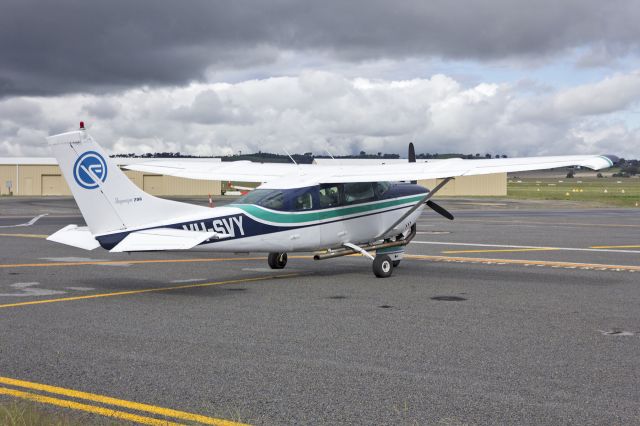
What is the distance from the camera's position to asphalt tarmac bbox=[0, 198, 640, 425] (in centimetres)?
668

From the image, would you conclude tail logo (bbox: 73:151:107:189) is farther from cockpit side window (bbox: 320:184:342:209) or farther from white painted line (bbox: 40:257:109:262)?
white painted line (bbox: 40:257:109:262)

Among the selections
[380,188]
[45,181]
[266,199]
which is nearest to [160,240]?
[266,199]

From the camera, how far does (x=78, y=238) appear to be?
13594 mm

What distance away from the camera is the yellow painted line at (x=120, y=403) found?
243 inches

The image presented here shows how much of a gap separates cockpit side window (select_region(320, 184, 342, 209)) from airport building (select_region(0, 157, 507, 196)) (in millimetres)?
67726

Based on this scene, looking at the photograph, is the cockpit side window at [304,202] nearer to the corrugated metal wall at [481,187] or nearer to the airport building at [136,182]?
the airport building at [136,182]

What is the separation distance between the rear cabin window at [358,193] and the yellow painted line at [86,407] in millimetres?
10608

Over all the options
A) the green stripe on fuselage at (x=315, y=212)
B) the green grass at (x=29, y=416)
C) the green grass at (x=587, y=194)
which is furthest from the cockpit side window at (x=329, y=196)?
the green grass at (x=587, y=194)

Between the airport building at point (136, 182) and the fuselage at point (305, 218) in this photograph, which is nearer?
the fuselage at point (305, 218)

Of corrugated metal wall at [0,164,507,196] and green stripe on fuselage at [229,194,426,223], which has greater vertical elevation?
corrugated metal wall at [0,164,507,196]

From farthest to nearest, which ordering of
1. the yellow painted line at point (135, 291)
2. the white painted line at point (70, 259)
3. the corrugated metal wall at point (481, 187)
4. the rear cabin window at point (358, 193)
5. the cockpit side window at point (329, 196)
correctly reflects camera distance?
1. the corrugated metal wall at point (481, 187)
2. the white painted line at point (70, 259)
3. the rear cabin window at point (358, 193)
4. the cockpit side window at point (329, 196)
5. the yellow painted line at point (135, 291)

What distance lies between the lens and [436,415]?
20.9ft

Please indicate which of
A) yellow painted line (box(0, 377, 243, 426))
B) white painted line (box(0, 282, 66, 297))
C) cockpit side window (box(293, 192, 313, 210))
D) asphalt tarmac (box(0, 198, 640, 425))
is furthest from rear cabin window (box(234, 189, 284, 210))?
yellow painted line (box(0, 377, 243, 426))

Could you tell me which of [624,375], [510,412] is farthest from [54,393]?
[624,375]
